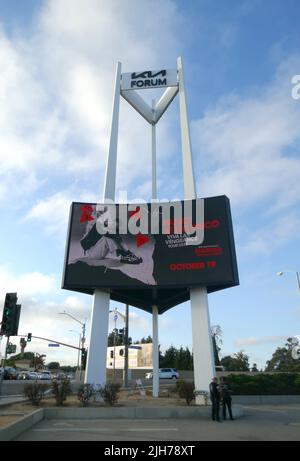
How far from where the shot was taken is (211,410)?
55.4 ft

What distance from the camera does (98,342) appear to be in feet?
72.2

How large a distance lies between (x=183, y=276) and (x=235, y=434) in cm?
1112

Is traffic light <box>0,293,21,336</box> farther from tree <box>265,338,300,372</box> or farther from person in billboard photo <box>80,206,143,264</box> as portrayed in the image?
tree <box>265,338,300,372</box>

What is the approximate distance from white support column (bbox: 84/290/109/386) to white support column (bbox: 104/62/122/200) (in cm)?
701

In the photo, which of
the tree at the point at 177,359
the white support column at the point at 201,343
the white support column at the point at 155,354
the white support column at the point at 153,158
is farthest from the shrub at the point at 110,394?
the tree at the point at 177,359

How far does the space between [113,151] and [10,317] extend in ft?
44.9

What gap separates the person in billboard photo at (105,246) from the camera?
904 inches

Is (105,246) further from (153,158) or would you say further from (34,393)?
(153,158)

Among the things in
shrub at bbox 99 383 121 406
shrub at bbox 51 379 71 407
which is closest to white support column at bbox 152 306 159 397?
shrub at bbox 99 383 121 406

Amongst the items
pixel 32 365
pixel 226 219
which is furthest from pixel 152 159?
pixel 32 365

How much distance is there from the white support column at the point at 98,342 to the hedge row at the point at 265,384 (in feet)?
36.1

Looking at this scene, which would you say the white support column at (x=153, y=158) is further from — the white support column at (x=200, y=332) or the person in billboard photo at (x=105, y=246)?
the person in billboard photo at (x=105, y=246)

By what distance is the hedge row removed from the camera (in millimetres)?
27672

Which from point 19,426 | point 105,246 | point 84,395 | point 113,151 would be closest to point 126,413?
point 84,395
